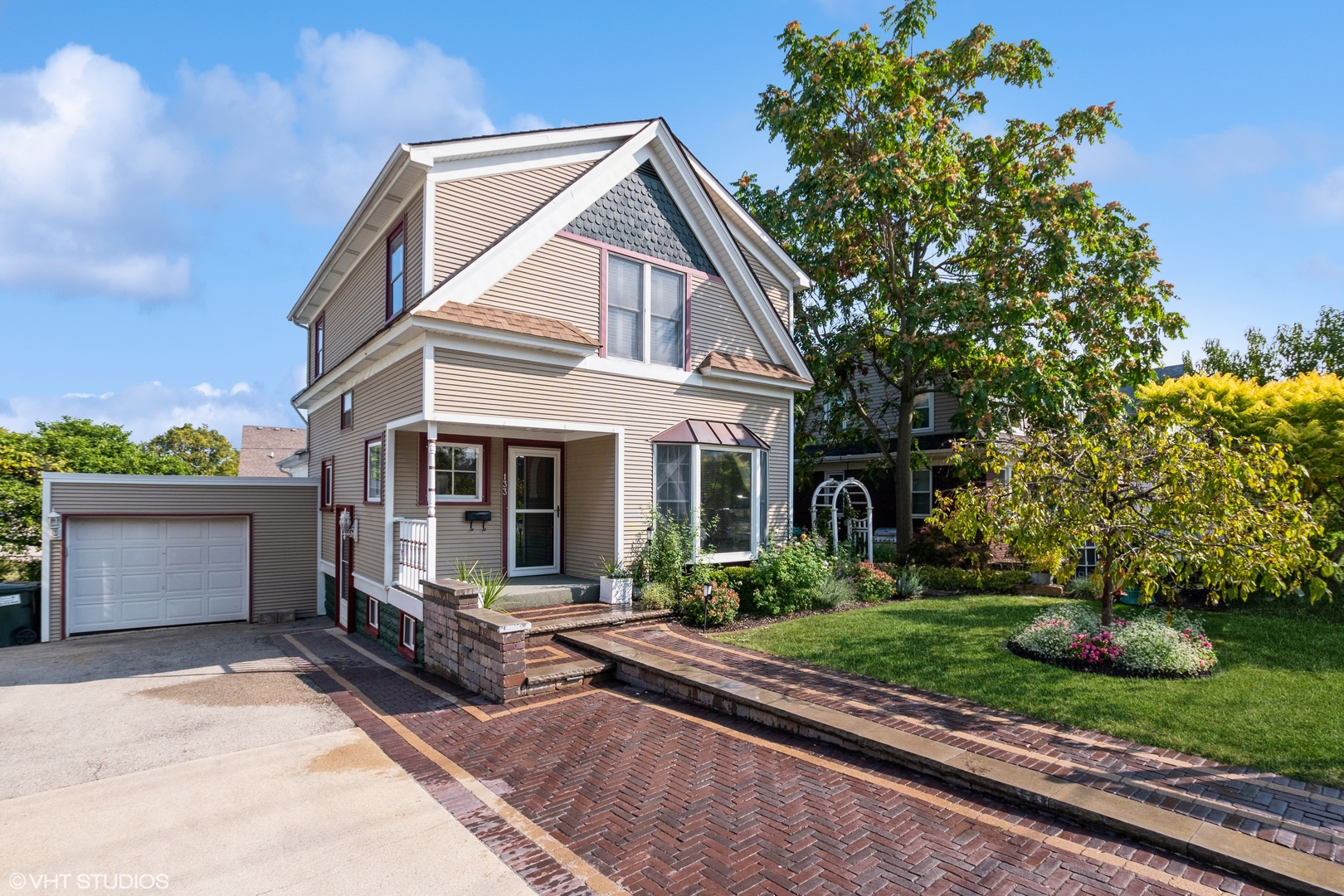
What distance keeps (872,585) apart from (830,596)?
1426 mm

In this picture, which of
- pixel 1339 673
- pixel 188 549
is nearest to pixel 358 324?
pixel 188 549

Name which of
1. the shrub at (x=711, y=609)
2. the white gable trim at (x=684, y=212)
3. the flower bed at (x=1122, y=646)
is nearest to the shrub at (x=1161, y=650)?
the flower bed at (x=1122, y=646)

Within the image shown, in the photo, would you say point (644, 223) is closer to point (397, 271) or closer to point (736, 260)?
point (736, 260)

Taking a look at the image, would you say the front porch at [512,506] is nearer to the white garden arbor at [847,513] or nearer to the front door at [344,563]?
the front door at [344,563]

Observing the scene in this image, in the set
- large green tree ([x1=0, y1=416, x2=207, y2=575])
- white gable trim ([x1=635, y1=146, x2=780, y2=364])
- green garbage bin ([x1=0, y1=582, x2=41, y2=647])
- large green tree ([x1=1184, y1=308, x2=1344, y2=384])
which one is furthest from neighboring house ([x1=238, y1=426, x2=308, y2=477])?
large green tree ([x1=1184, y1=308, x2=1344, y2=384])

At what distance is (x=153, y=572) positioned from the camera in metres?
14.5

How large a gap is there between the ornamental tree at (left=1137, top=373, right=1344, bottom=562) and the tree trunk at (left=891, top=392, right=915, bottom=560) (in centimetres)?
530

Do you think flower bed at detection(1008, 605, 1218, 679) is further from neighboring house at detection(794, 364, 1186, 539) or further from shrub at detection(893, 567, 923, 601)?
neighboring house at detection(794, 364, 1186, 539)

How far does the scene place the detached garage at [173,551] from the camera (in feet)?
44.4

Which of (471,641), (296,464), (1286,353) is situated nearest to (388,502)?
(471,641)

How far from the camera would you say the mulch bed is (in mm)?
7344

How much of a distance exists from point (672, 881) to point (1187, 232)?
14.2 m

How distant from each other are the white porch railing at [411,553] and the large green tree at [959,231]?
10.8 metres

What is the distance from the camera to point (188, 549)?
14906mm
